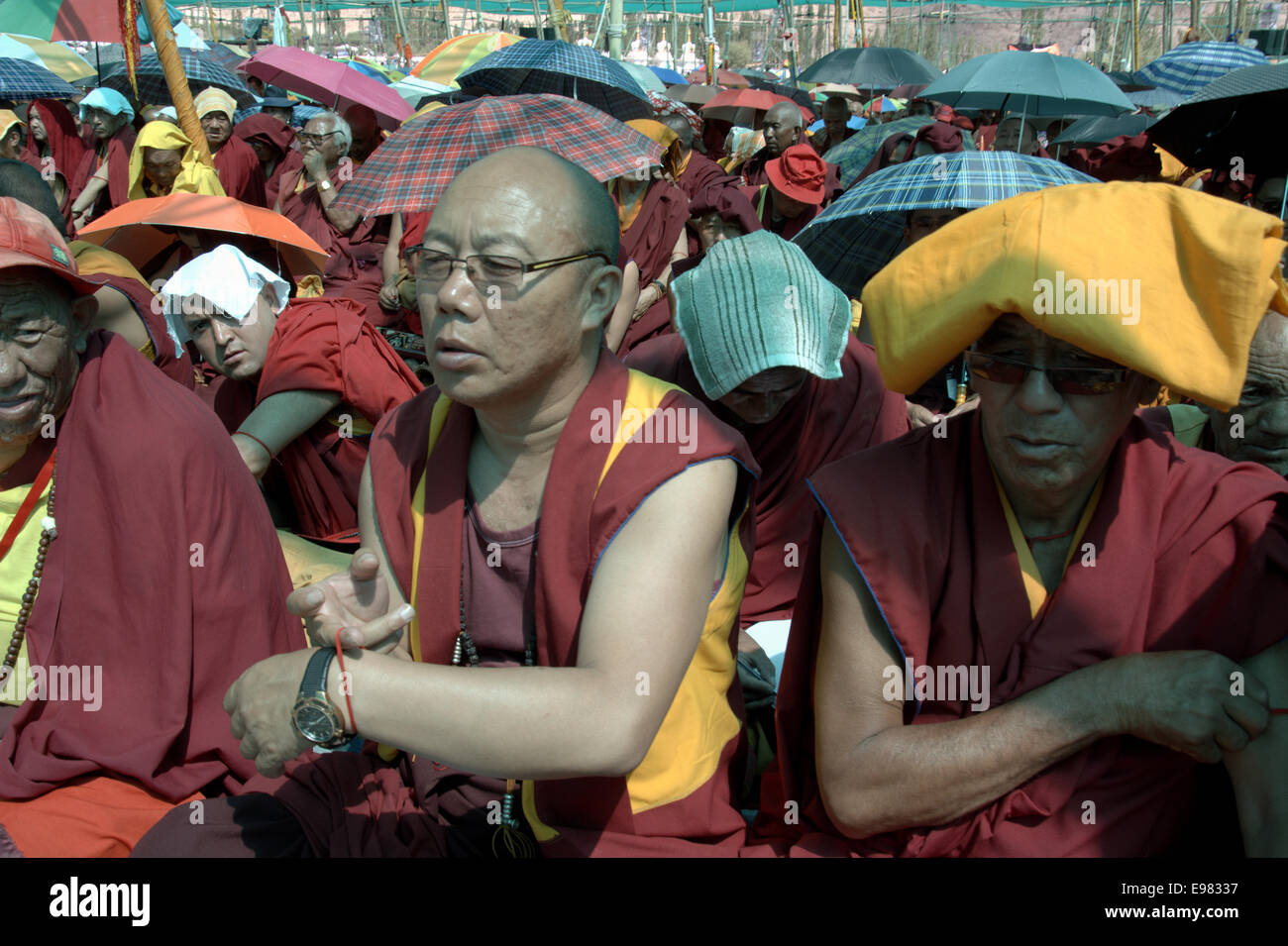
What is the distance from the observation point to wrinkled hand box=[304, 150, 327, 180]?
7.72m

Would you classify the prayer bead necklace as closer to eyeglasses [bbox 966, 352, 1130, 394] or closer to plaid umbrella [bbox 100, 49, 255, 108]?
eyeglasses [bbox 966, 352, 1130, 394]

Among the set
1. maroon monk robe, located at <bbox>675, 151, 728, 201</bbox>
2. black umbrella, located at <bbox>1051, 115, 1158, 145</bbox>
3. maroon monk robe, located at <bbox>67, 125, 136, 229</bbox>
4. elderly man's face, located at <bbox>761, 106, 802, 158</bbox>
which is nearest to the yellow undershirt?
maroon monk robe, located at <bbox>675, 151, 728, 201</bbox>

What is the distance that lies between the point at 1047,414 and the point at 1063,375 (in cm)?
7

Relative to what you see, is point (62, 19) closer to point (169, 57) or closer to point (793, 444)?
point (169, 57)

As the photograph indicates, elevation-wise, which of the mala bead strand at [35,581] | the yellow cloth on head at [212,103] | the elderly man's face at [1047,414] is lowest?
the mala bead strand at [35,581]

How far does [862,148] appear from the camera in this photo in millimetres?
8703

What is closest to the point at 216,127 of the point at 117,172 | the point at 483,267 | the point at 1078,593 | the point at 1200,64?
the point at 117,172

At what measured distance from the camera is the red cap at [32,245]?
231 centimetres

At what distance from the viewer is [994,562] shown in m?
1.90

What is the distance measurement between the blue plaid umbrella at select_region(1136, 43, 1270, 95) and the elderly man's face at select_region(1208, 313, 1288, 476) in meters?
7.85

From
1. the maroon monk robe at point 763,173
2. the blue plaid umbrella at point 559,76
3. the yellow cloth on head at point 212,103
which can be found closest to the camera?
the blue plaid umbrella at point 559,76

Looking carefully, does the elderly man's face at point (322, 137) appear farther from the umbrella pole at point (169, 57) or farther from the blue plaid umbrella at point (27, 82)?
the blue plaid umbrella at point (27, 82)

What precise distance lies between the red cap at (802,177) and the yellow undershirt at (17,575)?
5.63 metres

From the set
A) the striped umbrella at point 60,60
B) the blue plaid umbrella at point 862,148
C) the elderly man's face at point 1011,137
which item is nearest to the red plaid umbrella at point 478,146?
the blue plaid umbrella at point 862,148
